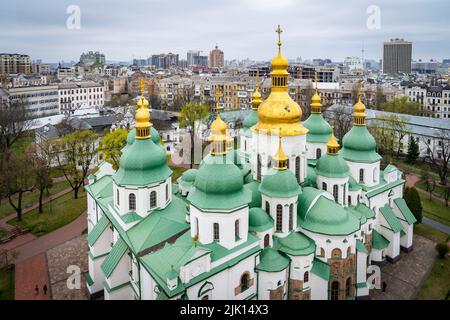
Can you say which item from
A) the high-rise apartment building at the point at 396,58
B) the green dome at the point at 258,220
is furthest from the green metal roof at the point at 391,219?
the high-rise apartment building at the point at 396,58

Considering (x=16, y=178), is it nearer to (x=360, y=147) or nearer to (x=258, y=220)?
(x=258, y=220)

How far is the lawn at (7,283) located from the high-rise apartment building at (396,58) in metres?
177

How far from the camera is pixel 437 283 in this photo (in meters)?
20.9

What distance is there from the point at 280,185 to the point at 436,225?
18.2m

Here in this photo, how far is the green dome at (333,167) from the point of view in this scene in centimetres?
1991

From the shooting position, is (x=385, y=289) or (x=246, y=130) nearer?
(x=385, y=289)

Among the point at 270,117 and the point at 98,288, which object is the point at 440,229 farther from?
the point at 98,288

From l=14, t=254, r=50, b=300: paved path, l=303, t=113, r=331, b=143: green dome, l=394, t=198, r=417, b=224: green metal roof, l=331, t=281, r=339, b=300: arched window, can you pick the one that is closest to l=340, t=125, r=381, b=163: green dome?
l=303, t=113, r=331, b=143: green dome

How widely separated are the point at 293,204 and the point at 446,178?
2904 centimetres

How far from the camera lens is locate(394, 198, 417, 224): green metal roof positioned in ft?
80.7

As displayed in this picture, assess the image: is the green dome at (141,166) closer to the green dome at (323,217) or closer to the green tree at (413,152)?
the green dome at (323,217)
